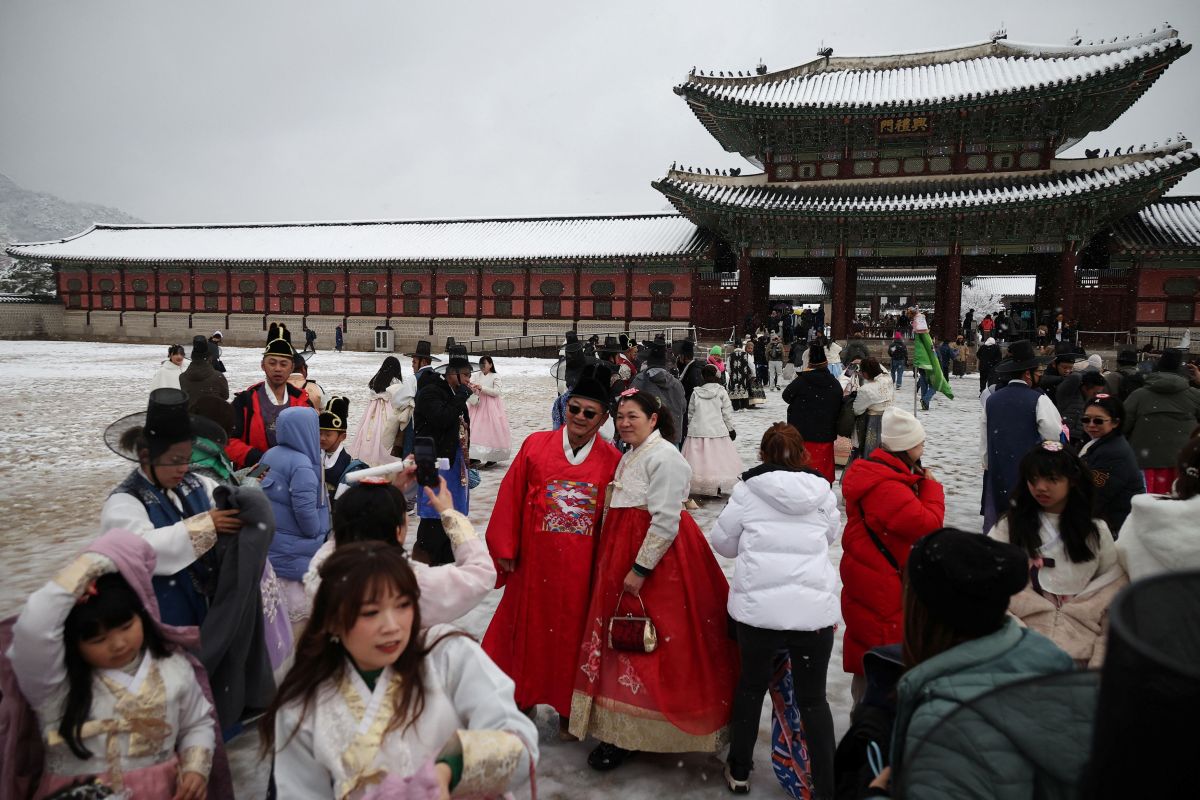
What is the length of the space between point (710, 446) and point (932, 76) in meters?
20.8

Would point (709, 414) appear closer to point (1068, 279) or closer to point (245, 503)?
point (245, 503)

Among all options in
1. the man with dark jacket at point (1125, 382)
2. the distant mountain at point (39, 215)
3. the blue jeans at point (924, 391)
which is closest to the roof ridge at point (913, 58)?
the blue jeans at point (924, 391)

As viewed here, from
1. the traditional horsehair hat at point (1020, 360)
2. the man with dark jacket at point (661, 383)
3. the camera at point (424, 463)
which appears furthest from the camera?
the man with dark jacket at point (661, 383)

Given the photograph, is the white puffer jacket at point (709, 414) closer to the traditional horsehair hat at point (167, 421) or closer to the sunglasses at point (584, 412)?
the sunglasses at point (584, 412)

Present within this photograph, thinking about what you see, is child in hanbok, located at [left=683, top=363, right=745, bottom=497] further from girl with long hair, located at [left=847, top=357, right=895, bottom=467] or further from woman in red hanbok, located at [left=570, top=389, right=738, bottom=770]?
woman in red hanbok, located at [left=570, top=389, right=738, bottom=770]

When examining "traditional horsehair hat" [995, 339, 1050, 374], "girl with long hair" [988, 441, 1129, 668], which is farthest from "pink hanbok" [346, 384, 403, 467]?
"girl with long hair" [988, 441, 1129, 668]

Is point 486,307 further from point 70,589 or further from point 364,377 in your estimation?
point 70,589

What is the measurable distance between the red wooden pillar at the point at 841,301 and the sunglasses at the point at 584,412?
20.6 m

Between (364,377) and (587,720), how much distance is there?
18.7 meters

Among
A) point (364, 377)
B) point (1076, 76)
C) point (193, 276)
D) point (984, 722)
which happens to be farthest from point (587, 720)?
point (193, 276)

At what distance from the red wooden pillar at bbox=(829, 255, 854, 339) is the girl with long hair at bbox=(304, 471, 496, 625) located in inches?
859

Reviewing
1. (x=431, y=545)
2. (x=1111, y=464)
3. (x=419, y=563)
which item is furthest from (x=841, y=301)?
(x=419, y=563)

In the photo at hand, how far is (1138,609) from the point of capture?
82 centimetres

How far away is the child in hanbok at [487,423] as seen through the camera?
9398mm
